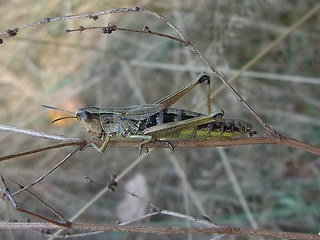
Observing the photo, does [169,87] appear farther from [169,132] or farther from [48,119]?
[169,132]

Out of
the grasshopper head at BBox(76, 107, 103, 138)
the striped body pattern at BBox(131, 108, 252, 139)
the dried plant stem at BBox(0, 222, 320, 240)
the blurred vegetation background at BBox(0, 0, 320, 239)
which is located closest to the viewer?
the dried plant stem at BBox(0, 222, 320, 240)

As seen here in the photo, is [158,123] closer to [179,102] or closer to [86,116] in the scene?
[86,116]

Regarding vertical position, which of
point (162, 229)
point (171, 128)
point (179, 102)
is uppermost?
point (179, 102)

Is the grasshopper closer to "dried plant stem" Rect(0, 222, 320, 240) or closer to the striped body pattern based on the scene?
the striped body pattern

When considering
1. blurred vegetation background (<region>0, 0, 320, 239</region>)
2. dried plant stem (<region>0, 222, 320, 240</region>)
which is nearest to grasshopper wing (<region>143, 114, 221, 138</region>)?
dried plant stem (<region>0, 222, 320, 240</region>)

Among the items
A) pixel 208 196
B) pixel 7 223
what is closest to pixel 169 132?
pixel 7 223

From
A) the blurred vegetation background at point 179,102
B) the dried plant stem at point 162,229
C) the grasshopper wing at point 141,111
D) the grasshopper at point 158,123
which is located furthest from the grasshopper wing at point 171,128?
the blurred vegetation background at point 179,102

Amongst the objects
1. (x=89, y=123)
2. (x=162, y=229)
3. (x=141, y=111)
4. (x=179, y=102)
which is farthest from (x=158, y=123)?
(x=179, y=102)
